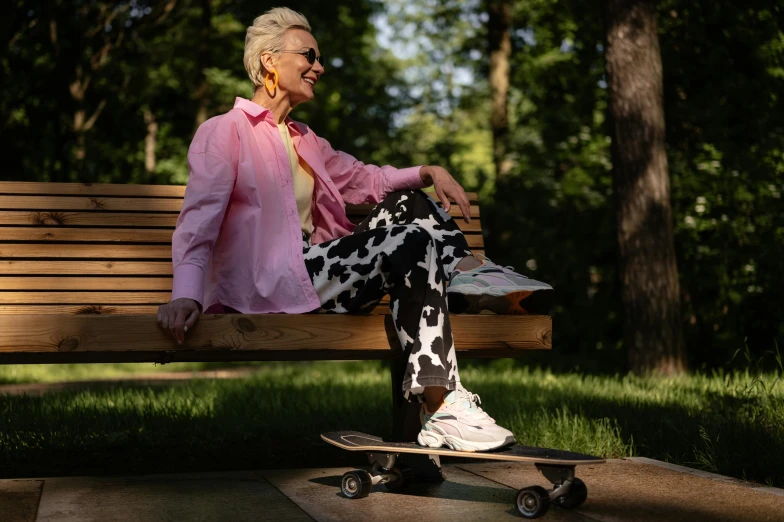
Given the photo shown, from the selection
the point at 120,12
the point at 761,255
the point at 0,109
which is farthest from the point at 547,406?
the point at 120,12

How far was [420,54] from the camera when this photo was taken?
29391 millimetres

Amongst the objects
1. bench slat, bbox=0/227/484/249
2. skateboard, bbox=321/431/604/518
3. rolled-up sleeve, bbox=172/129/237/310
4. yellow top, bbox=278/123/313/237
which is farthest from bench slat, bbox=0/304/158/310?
skateboard, bbox=321/431/604/518

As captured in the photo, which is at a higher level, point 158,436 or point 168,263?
point 168,263

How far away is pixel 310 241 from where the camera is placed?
3.98m

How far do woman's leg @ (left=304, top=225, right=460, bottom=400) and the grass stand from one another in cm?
126

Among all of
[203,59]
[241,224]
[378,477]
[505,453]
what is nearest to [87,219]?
[241,224]

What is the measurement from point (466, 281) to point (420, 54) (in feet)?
87.4

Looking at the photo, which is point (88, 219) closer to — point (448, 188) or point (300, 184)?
point (300, 184)

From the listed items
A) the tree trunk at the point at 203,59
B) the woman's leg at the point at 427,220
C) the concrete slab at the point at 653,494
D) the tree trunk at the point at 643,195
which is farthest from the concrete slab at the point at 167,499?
the tree trunk at the point at 203,59

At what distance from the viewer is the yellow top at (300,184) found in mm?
3930

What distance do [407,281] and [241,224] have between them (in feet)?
2.45

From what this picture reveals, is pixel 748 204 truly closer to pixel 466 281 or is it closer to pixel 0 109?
pixel 466 281

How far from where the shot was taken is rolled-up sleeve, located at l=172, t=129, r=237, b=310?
3.31 m

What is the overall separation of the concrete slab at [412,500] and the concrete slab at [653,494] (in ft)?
0.42
